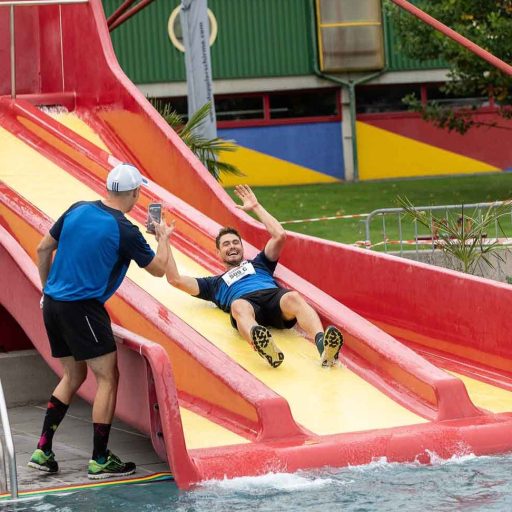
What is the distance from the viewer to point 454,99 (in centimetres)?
3378

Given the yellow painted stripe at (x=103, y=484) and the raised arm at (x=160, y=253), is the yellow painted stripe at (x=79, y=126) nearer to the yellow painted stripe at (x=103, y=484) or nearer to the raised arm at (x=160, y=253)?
the raised arm at (x=160, y=253)

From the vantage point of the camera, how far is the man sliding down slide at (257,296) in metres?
8.53

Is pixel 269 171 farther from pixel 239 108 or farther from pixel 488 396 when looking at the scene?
pixel 488 396

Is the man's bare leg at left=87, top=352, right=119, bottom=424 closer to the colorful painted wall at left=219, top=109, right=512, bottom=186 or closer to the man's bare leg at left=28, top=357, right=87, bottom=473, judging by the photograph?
the man's bare leg at left=28, top=357, right=87, bottom=473

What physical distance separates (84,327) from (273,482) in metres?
1.43

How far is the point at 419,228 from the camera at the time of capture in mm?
17969

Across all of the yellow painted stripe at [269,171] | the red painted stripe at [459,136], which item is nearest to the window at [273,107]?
the yellow painted stripe at [269,171]

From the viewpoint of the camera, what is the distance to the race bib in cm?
941

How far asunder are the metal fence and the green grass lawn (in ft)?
0.26

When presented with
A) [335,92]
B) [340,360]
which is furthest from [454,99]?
[340,360]

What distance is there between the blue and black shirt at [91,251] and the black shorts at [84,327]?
1.9 inches

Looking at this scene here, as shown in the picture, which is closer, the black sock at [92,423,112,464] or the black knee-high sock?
the black sock at [92,423,112,464]

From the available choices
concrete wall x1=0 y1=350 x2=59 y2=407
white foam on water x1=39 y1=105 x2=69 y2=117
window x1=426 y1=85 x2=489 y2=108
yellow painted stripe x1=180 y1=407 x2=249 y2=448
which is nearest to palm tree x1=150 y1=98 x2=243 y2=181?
white foam on water x1=39 y1=105 x2=69 y2=117

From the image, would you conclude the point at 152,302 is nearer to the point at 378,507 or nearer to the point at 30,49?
the point at 378,507
